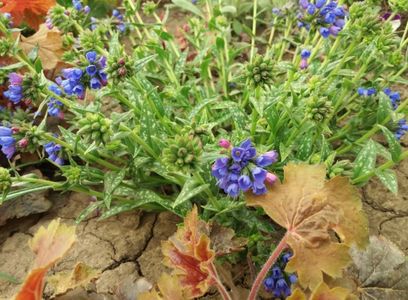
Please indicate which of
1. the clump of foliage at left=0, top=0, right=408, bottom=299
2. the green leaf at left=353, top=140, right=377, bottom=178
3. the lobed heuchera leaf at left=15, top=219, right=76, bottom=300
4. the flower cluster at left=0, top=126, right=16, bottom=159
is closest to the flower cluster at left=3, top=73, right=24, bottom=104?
the clump of foliage at left=0, top=0, right=408, bottom=299

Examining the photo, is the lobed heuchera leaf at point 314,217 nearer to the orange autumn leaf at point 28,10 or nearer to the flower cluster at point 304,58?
the flower cluster at point 304,58

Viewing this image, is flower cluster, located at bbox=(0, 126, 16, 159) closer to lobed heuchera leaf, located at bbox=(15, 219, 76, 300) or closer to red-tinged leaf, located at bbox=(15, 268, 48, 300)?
lobed heuchera leaf, located at bbox=(15, 219, 76, 300)

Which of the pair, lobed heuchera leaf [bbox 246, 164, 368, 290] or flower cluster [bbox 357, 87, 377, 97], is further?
flower cluster [bbox 357, 87, 377, 97]

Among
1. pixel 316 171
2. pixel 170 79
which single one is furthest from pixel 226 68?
pixel 316 171

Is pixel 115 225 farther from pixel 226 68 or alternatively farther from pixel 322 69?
pixel 322 69

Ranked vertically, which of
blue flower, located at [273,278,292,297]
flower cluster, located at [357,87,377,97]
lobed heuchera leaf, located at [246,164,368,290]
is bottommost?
blue flower, located at [273,278,292,297]
